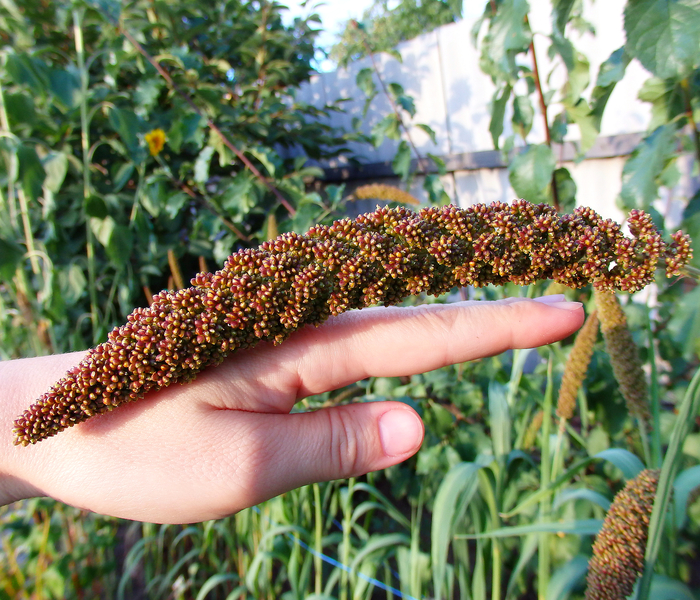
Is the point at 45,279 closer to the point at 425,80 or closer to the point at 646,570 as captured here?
the point at 646,570

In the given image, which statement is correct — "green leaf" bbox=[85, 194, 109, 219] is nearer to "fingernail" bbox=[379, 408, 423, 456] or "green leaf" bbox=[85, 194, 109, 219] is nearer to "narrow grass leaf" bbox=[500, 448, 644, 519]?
"fingernail" bbox=[379, 408, 423, 456]

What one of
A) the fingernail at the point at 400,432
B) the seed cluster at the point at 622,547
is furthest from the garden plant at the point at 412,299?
the fingernail at the point at 400,432

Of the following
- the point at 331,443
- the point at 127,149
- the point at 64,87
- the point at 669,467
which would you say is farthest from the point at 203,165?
the point at 669,467

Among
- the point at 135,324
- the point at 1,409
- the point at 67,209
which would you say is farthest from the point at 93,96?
the point at 135,324

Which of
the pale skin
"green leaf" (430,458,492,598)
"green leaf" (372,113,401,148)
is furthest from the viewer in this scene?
"green leaf" (372,113,401,148)

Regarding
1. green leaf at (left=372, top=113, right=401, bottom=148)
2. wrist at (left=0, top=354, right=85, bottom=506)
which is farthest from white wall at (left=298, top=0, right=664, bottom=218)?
wrist at (left=0, top=354, right=85, bottom=506)
